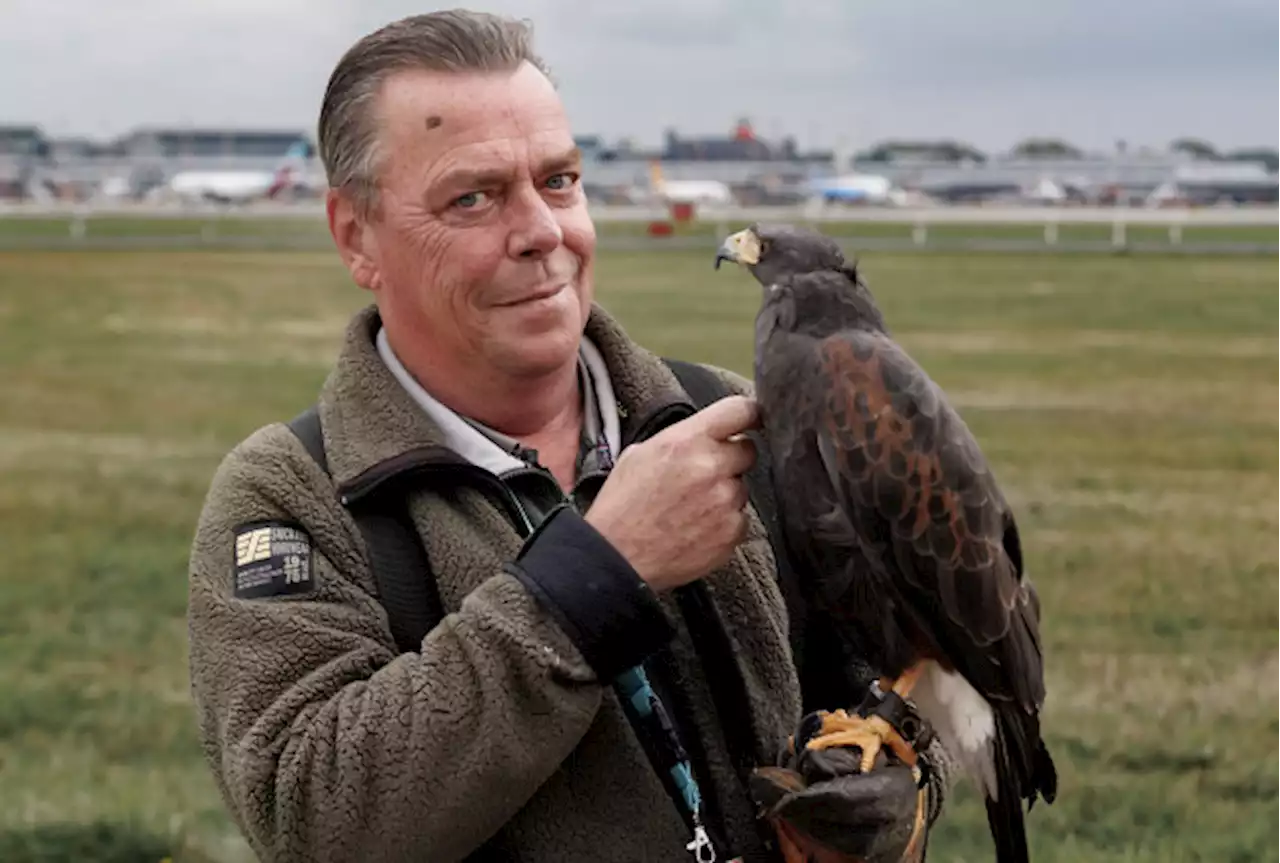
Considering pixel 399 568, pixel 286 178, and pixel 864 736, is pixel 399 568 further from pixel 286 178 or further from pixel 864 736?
pixel 286 178

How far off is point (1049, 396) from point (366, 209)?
10.4m

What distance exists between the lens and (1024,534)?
7.38 m

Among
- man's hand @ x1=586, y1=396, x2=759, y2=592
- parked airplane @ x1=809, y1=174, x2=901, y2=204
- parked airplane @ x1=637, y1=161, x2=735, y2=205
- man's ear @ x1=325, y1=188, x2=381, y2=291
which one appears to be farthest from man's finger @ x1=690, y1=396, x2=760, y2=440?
parked airplane @ x1=809, y1=174, x2=901, y2=204

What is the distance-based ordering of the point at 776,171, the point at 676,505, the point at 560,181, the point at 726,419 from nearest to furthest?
1. the point at 676,505
2. the point at 726,419
3. the point at 560,181
4. the point at 776,171

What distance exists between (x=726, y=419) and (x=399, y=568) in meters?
0.45

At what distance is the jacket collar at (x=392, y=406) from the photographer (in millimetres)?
1940

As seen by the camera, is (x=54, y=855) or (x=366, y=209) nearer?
(x=366, y=209)

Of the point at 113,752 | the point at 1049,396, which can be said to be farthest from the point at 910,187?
the point at 113,752

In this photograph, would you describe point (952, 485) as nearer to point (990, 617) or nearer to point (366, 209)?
point (990, 617)

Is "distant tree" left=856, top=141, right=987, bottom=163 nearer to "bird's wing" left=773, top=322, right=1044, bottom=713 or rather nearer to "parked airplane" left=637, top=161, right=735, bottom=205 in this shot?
"parked airplane" left=637, top=161, right=735, bottom=205

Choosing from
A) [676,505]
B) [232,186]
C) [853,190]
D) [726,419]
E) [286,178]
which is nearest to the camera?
[676,505]

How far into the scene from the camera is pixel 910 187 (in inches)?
3105

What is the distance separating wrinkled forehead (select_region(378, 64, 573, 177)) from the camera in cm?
197

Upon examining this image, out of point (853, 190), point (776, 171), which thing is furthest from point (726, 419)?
point (776, 171)
